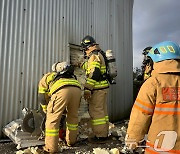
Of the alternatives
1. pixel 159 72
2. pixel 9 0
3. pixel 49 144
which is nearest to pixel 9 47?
pixel 9 0

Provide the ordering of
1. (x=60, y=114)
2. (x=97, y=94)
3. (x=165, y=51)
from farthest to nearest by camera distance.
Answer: (x=97, y=94) < (x=60, y=114) < (x=165, y=51)

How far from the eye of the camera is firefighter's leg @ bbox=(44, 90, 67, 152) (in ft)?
13.4

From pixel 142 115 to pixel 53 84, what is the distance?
8.41ft

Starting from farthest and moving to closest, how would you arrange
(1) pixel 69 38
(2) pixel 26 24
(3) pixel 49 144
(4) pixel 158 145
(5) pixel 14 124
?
(1) pixel 69 38
(2) pixel 26 24
(5) pixel 14 124
(3) pixel 49 144
(4) pixel 158 145

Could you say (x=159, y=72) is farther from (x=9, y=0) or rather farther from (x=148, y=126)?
(x=9, y=0)

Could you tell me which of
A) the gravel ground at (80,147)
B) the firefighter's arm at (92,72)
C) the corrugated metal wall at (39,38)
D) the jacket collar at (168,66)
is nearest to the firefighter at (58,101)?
the gravel ground at (80,147)

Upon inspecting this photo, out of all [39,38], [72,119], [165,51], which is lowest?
[72,119]

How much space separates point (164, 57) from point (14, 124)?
3.38 m

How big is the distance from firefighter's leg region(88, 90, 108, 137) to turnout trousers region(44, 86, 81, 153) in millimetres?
482

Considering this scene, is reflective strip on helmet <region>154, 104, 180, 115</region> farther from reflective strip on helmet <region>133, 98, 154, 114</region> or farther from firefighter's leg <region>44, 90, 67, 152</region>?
firefighter's leg <region>44, 90, 67, 152</region>

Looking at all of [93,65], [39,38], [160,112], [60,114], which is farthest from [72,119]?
[160,112]

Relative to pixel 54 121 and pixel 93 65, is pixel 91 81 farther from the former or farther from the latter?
→ pixel 54 121

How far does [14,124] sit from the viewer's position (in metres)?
4.59

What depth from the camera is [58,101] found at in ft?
14.0
